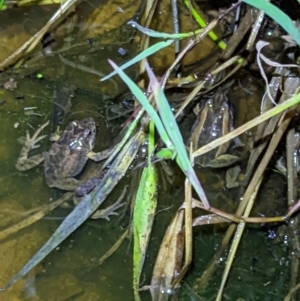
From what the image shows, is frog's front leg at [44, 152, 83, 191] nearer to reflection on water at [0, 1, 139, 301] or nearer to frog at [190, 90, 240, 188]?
reflection on water at [0, 1, 139, 301]

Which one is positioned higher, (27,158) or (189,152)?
(189,152)

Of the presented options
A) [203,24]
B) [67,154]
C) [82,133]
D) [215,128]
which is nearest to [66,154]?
[67,154]

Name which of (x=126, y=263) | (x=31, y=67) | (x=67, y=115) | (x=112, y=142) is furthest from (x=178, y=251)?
(x=31, y=67)

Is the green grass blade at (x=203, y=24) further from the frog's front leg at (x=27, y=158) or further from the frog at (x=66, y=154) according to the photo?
the frog's front leg at (x=27, y=158)

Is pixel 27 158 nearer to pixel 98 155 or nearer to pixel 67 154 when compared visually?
pixel 67 154

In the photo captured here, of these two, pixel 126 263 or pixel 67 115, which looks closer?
pixel 126 263

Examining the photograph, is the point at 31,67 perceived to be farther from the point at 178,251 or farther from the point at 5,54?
the point at 178,251

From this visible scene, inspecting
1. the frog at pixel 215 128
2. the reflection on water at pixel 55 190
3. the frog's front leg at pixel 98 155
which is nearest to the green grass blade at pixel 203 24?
the frog at pixel 215 128
